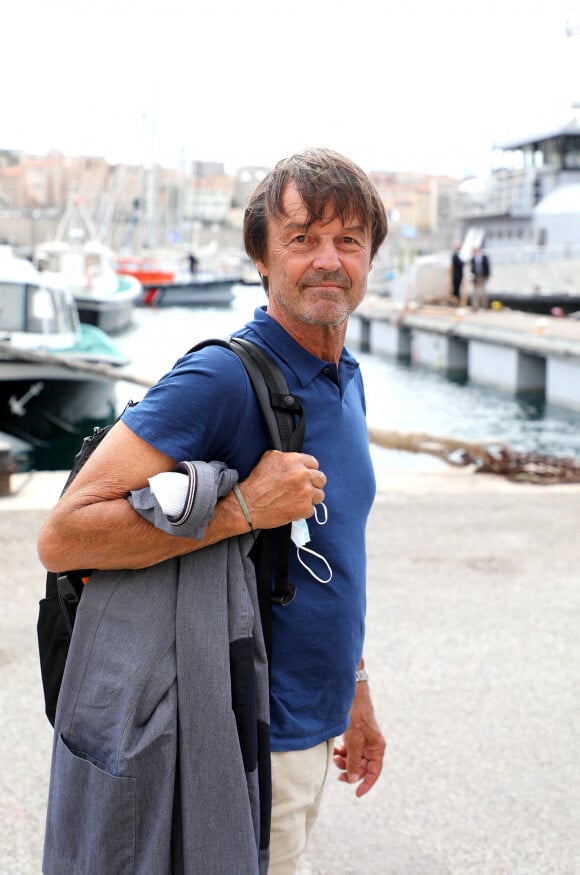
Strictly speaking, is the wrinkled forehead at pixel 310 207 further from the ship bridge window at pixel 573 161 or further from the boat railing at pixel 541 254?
the ship bridge window at pixel 573 161

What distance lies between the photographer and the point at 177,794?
5.75 ft

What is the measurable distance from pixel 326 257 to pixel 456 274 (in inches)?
1382

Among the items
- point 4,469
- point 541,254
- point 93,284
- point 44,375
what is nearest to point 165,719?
point 4,469

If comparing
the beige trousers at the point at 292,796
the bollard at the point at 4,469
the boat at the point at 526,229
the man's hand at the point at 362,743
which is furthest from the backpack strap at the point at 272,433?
the boat at the point at 526,229

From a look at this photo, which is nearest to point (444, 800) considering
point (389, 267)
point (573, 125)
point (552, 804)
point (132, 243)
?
point (552, 804)

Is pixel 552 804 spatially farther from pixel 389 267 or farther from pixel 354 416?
pixel 389 267

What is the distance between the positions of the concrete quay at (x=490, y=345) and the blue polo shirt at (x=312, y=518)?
20521 millimetres

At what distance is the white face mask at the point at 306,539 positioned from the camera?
6.19ft

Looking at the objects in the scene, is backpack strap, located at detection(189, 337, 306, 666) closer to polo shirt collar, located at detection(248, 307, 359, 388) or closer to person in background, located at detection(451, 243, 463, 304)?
polo shirt collar, located at detection(248, 307, 359, 388)

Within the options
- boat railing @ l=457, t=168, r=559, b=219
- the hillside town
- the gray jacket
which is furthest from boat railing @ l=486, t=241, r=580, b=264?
the hillside town

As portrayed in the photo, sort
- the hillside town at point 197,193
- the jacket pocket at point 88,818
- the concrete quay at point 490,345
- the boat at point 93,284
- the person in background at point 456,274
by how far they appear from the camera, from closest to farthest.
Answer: the jacket pocket at point 88,818 → the concrete quay at point 490,345 → the person in background at point 456,274 → the boat at point 93,284 → the hillside town at point 197,193

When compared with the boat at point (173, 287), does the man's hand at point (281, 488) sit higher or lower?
higher

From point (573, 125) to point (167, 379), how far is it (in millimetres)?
46155

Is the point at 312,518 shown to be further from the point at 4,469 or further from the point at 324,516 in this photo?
the point at 4,469
